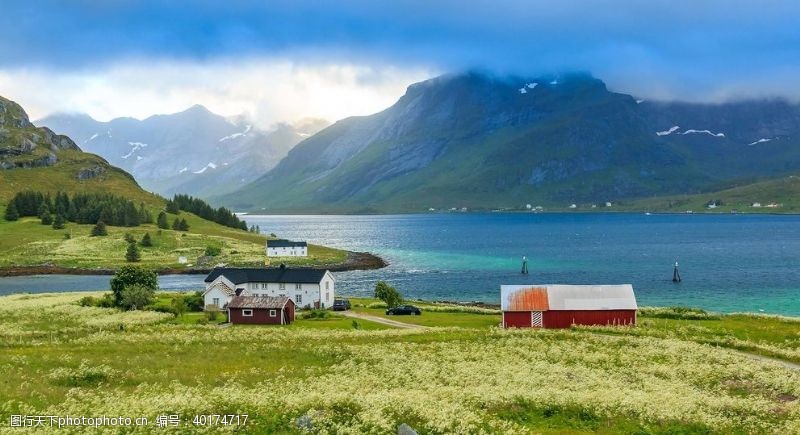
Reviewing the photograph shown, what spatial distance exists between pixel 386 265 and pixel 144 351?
121 meters

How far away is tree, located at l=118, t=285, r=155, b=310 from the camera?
84938mm

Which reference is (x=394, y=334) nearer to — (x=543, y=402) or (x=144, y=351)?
(x=144, y=351)

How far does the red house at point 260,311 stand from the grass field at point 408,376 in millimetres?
6050

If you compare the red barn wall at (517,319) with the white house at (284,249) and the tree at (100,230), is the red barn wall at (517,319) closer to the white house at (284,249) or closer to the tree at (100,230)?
the white house at (284,249)

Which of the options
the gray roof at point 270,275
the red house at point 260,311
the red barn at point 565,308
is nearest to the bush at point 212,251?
the gray roof at point 270,275

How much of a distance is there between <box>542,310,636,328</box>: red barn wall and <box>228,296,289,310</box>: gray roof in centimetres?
2990

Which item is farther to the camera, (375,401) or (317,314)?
(317,314)

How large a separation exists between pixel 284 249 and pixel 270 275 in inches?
3052

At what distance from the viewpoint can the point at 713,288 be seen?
402 ft

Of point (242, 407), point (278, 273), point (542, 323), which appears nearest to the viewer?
point (242, 407)

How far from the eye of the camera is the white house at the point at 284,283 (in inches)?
3639

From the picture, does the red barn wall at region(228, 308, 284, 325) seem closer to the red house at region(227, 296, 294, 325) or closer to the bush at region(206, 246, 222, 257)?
the red house at region(227, 296, 294, 325)

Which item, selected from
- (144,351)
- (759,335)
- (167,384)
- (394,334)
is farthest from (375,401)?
(759,335)

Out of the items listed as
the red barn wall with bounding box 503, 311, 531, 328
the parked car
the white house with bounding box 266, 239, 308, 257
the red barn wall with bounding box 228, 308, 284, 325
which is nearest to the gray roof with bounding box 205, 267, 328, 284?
the parked car
